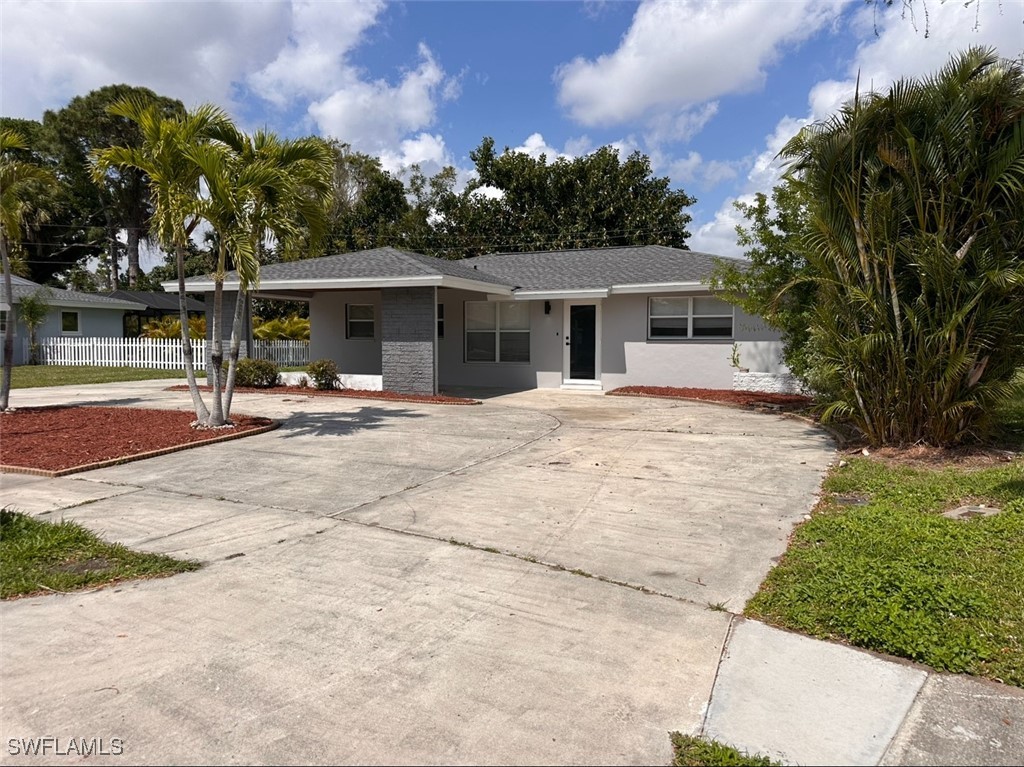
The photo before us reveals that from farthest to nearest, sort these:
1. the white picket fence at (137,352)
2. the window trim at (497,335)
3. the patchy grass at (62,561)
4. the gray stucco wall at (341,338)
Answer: the white picket fence at (137,352) < the gray stucco wall at (341,338) < the window trim at (497,335) < the patchy grass at (62,561)

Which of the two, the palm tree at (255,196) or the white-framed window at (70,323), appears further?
the white-framed window at (70,323)

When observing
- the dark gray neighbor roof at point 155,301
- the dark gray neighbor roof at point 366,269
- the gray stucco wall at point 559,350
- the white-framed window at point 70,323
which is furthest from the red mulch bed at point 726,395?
the white-framed window at point 70,323

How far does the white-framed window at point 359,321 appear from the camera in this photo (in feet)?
64.0

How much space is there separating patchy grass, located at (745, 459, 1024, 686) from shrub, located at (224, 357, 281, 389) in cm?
1430

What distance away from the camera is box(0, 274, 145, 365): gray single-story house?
27.0 metres

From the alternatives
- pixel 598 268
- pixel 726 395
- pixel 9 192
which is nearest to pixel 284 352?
pixel 598 268

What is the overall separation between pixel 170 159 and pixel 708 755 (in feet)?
32.8

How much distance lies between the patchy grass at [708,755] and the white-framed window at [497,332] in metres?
15.2

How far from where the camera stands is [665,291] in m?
15.9

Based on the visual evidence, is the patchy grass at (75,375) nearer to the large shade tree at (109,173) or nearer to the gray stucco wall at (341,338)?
the gray stucco wall at (341,338)

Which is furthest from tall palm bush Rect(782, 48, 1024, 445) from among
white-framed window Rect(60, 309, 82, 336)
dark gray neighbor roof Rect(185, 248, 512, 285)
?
white-framed window Rect(60, 309, 82, 336)

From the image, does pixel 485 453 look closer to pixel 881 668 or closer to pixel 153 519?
pixel 153 519

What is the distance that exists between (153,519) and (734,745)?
5.24 meters

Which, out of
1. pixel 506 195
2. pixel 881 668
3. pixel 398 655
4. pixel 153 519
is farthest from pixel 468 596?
pixel 506 195
